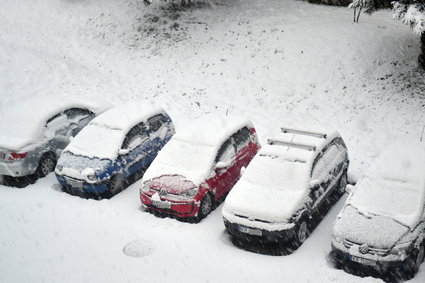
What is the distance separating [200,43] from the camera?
19.6 metres

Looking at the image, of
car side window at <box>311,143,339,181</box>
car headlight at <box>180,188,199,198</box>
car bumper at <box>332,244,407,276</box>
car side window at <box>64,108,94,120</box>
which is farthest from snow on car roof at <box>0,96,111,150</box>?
car bumper at <box>332,244,407,276</box>

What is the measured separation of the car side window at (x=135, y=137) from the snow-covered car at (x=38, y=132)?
230cm

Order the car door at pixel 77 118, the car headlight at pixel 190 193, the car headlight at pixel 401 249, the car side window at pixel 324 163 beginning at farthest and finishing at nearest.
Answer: the car door at pixel 77 118 < the car headlight at pixel 190 193 < the car side window at pixel 324 163 < the car headlight at pixel 401 249

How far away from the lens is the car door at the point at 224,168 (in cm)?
1049

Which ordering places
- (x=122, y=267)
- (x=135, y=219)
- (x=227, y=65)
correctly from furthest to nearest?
(x=227, y=65), (x=135, y=219), (x=122, y=267)

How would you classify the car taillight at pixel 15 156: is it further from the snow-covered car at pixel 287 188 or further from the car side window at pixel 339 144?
the car side window at pixel 339 144

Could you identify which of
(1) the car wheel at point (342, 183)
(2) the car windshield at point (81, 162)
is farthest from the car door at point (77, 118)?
(1) the car wheel at point (342, 183)

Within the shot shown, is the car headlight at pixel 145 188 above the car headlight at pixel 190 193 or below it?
below

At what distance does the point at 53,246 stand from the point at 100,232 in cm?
102

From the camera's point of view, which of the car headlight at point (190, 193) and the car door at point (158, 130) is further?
the car door at point (158, 130)

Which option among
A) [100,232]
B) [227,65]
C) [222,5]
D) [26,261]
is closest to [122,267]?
[100,232]

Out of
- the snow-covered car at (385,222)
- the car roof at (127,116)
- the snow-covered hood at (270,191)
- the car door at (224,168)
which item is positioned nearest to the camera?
the snow-covered car at (385,222)

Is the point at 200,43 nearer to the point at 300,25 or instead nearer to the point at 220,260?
the point at 300,25

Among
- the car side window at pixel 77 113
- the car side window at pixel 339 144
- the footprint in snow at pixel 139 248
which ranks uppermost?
the car side window at pixel 339 144
